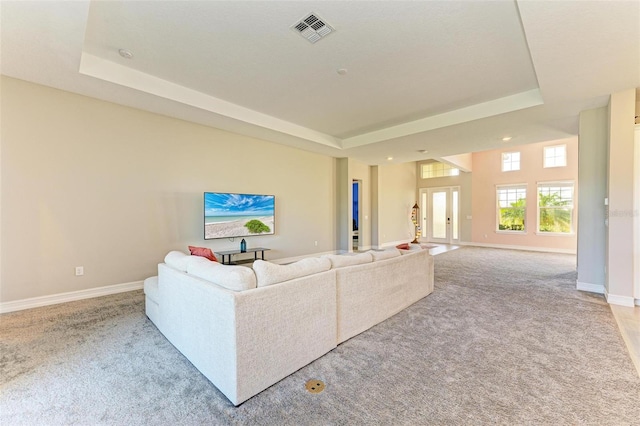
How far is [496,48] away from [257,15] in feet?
8.23

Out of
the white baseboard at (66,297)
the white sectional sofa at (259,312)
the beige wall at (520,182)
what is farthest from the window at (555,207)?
the white baseboard at (66,297)

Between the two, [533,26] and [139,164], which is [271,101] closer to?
[139,164]

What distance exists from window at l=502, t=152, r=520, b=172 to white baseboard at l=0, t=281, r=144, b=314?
398 inches

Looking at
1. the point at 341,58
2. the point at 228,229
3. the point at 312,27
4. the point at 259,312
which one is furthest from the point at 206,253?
the point at 341,58

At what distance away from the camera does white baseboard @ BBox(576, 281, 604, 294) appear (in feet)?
12.7

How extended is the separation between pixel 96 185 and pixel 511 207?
1039 centimetres

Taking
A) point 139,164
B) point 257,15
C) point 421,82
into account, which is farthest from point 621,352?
point 139,164

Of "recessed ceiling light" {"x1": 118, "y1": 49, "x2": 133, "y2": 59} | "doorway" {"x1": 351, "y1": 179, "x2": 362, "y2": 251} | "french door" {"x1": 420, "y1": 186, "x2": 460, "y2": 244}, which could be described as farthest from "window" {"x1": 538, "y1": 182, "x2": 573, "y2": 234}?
"recessed ceiling light" {"x1": 118, "y1": 49, "x2": 133, "y2": 59}

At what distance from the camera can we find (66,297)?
11.3 ft

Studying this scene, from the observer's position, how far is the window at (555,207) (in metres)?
7.43

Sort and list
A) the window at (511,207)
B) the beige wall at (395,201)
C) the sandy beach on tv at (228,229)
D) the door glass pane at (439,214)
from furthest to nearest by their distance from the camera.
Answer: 1. the door glass pane at (439,214)
2. the beige wall at (395,201)
3. the window at (511,207)
4. the sandy beach on tv at (228,229)

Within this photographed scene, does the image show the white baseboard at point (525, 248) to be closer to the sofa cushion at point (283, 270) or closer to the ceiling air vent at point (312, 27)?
the sofa cushion at point (283, 270)

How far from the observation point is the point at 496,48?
2.83 meters

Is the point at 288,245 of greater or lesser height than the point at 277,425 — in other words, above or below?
above
